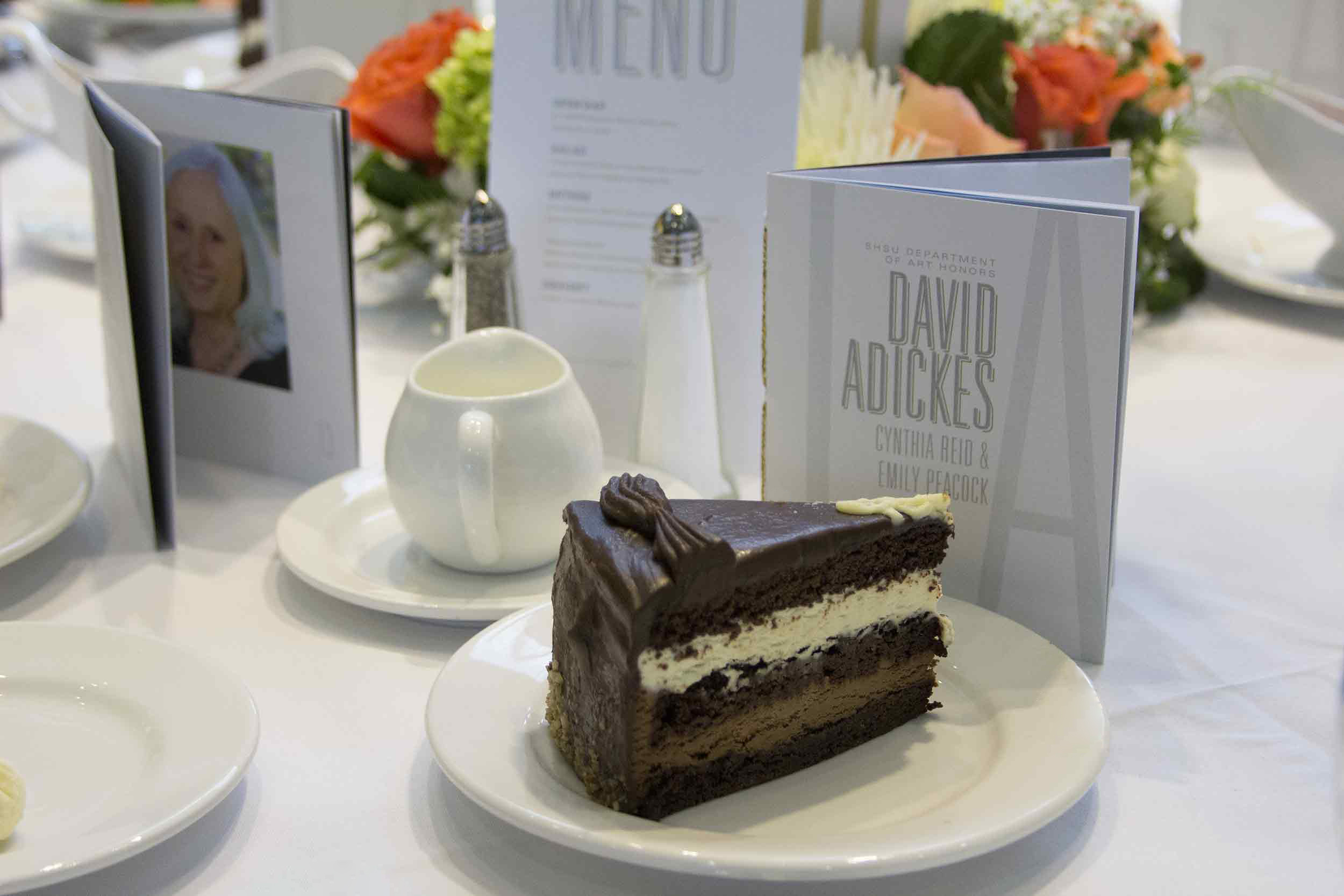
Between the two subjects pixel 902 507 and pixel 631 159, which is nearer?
pixel 902 507

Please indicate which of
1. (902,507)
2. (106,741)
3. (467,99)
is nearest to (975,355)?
(902,507)

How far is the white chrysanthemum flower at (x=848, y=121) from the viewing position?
111cm

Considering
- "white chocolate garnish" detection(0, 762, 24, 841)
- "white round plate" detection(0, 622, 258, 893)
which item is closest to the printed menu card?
"white round plate" detection(0, 622, 258, 893)

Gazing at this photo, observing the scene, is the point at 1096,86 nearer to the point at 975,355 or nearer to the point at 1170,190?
the point at 1170,190

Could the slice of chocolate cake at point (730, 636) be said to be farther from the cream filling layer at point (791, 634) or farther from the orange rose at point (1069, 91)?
the orange rose at point (1069, 91)

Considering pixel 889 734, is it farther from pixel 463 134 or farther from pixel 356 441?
pixel 463 134

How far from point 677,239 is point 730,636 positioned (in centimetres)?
39

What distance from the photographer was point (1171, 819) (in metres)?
0.66

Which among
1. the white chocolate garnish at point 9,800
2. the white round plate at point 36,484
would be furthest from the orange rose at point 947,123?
the white chocolate garnish at point 9,800

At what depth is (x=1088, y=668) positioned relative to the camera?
2.62ft

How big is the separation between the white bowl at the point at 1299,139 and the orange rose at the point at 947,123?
0.32 metres

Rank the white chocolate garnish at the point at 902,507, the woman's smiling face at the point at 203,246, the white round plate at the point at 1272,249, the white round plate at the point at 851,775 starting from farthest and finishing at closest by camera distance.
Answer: the white round plate at the point at 1272,249, the woman's smiling face at the point at 203,246, the white chocolate garnish at the point at 902,507, the white round plate at the point at 851,775

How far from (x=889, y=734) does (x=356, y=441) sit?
1.68 ft

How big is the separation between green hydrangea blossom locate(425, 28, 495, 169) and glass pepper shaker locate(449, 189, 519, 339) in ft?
0.83
